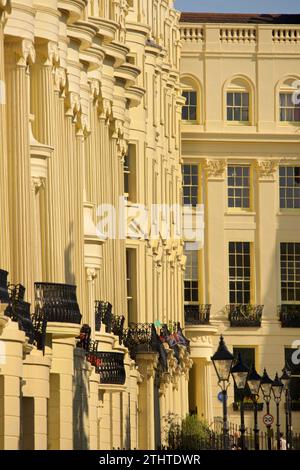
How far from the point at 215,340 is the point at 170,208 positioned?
1960cm

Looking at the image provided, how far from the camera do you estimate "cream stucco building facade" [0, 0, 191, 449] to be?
43156mm

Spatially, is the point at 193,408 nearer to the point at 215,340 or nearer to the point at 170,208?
the point at 215,340

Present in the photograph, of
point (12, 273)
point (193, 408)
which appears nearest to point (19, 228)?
point (12, 273)

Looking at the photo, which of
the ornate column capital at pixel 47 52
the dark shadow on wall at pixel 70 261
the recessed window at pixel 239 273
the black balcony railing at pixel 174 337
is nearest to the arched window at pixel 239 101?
the recessed window at pixel 239 273

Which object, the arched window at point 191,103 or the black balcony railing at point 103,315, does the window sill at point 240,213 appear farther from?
the black balcony railing at point 103,315

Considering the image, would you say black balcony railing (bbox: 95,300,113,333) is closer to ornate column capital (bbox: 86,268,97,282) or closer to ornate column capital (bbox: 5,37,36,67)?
ornate column capital (bbox: 86,268,97,282)

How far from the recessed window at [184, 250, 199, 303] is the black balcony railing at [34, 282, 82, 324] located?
65.8m

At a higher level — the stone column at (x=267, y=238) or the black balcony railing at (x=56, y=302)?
the stone column at (x=267, y=238)

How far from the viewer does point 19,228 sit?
141ft

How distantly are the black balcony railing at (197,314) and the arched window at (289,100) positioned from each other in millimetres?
10509

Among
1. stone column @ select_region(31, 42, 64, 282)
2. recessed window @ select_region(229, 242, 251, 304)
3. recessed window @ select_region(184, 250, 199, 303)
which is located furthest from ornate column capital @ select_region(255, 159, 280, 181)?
stone column @ select_region(31, 42, 64, 282)

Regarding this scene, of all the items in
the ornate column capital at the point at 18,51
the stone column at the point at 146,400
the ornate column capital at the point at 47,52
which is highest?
the ornate column capital at the point at 47,52

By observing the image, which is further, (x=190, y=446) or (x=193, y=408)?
(x=193, y=408)

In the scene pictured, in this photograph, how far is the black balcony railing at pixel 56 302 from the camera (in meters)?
45.1
